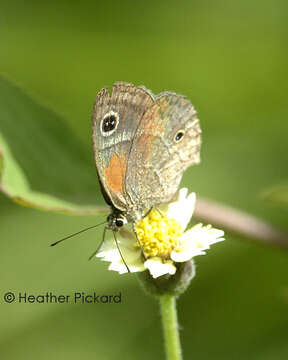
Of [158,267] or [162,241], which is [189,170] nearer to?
[162,241]

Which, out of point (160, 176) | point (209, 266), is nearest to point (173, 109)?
point (160, 176)

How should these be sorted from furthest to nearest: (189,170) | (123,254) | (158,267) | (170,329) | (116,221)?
(189,170), (116,221), (123,254), (158,267), (170,329)

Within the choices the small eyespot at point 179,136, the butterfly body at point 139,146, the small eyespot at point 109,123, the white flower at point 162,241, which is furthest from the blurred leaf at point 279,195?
the small eyespot at point 109,123

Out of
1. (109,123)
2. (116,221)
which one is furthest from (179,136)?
(116,221)

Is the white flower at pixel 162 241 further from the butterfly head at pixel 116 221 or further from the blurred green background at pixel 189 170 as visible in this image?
the blurred green background at pixel 189 170

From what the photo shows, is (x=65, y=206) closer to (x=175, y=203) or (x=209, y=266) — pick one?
(x=175, y=203)

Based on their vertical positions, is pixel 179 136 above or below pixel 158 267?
above

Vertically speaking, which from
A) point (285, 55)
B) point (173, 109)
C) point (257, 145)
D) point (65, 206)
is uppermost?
point (285, 55)

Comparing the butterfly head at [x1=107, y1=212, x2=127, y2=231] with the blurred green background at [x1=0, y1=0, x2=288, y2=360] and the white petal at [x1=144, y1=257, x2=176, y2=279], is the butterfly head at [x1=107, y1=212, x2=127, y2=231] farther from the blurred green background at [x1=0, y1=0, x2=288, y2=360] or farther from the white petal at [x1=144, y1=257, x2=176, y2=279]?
the blurred green background at [x1=0, y1=0, x2=288, y2=360]
